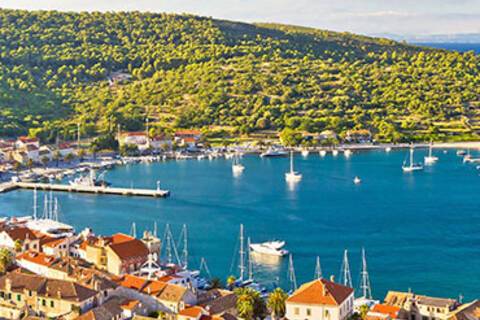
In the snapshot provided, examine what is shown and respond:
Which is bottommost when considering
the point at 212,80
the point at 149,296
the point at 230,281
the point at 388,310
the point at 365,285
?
the point at 365,285

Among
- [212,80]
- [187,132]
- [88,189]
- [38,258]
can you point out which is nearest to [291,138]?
[187,132]

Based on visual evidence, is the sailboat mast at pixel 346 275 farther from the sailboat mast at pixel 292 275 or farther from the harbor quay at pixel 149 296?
the sailboat mast at pixel 292 275

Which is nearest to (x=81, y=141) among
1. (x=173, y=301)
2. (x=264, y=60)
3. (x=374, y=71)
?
(x=264, y=60)

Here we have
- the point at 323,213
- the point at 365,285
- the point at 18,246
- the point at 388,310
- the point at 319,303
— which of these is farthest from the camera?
the point at 323,213

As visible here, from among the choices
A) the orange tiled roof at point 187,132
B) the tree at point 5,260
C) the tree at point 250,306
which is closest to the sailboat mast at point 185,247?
the tree at point 5,260

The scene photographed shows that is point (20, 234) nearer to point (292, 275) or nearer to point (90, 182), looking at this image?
point (292, 275)

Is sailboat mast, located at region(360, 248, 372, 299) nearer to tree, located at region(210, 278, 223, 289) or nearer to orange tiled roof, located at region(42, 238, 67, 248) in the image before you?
tree, located at region(210, 278, 223, 289)

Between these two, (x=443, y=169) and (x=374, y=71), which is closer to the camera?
(x=443, y=169)

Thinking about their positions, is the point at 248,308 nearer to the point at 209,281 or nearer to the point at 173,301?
the point at 173,301
